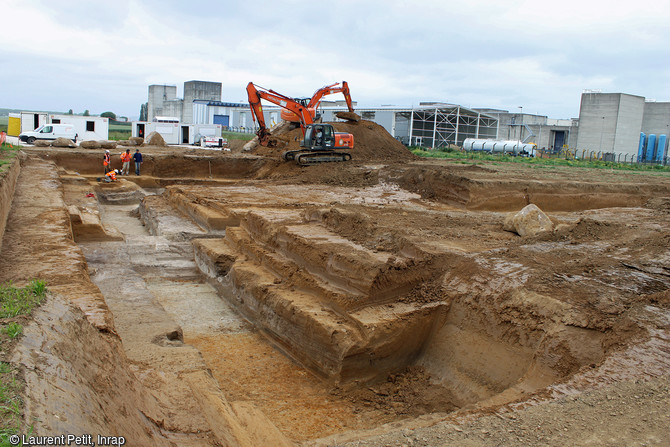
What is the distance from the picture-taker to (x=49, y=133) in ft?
96.3

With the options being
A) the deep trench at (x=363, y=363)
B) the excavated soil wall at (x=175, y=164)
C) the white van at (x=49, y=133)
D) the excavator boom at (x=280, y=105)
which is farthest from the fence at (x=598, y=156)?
the deep trench at (x=363, y=363)

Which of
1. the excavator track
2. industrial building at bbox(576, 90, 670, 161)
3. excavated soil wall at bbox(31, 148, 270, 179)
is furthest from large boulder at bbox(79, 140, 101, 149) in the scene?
industrial building at bbox(576, 90, 670, 161)

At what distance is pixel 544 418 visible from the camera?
3.37m

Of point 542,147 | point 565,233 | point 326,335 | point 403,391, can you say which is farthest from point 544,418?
point 542,147

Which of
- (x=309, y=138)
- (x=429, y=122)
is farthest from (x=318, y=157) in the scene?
(x=429, y=122)

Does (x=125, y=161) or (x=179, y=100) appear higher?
(x=179, y=100)

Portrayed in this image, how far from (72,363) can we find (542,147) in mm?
46186

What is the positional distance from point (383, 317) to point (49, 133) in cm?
2975

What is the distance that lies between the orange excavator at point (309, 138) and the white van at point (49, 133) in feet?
45.7

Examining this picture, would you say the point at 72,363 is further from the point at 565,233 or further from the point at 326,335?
the point at 565,233

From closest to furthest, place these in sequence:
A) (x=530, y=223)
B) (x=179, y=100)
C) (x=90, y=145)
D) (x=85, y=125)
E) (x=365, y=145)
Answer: (x=530, y=223), (x=90, y=145), (x=365, y=145), (x=85, y=125), (x=179, y=100)

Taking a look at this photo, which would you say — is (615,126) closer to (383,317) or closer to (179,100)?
(383,317)

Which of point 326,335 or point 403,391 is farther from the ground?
point 326,335

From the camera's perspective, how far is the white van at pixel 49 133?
92.3ft
